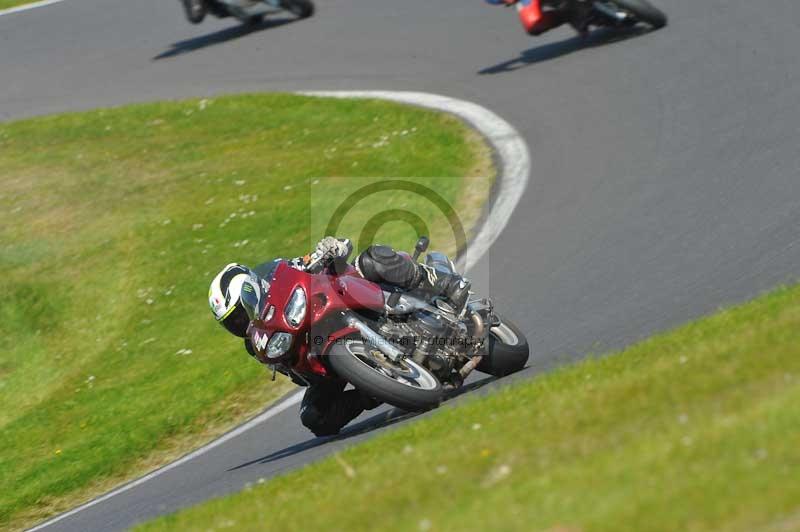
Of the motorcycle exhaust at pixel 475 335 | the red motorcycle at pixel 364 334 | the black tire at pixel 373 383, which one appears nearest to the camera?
the black tire at pixel 373 383

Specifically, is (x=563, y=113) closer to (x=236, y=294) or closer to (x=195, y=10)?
(x=236, y=294)

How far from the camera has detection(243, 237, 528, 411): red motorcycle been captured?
8.12 meters

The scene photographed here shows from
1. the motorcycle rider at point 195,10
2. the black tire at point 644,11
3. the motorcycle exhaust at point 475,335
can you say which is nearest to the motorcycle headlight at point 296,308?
the motorcycle exhaust at point 475,335

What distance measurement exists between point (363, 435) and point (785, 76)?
715cm

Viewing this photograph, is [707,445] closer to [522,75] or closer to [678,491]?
[678,491]

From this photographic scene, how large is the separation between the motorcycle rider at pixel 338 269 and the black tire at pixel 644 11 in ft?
25.9

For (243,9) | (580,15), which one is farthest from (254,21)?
(580,15)

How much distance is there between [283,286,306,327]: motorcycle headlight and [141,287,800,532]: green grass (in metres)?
1.02

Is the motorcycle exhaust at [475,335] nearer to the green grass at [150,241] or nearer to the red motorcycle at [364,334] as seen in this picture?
the red motorcycle at [364,334]

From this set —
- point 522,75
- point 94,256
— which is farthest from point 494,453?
point 522,75

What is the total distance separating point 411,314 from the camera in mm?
8648

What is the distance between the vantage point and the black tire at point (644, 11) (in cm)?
1580

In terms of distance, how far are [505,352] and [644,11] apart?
26.4 ft

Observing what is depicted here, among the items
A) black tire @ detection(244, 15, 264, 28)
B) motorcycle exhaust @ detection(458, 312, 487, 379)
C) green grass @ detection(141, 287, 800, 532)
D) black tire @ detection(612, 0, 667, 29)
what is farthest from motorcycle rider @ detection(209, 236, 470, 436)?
black tire @ detection(244, 15, 264, 28)
